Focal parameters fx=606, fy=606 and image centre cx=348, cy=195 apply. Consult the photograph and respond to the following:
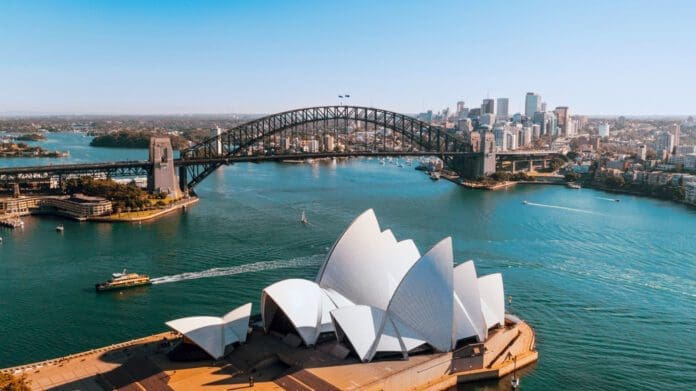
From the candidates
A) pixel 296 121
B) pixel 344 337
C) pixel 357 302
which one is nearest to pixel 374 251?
pixel 357 302

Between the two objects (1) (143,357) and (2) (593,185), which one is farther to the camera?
(2) (593,185)

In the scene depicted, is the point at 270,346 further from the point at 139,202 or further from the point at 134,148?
the point at 134,148

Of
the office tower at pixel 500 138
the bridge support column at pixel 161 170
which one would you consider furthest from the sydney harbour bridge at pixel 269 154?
the office tower at pixel 500 138

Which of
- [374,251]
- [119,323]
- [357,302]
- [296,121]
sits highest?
[296,121]

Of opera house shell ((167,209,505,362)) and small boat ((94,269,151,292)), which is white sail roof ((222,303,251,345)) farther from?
small boat ((94,269,151,292))

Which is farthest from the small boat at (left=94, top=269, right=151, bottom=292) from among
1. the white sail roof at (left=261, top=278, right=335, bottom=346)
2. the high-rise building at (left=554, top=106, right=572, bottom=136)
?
the high-rise building at (left=554, top=106, right=572, bottom=136)

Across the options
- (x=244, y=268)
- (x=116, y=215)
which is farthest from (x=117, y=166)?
(x=244, y=268)

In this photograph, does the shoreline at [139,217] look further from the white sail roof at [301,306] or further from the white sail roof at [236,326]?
the white sail roof at [301,306]

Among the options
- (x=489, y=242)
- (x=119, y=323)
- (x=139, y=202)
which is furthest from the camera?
(x=139, y=202)

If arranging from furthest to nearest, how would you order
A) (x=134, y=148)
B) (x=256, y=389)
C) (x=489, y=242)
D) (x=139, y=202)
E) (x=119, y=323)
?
(x=134, y=148)
(x=139, y=202)
(x=489, y=242)
(x=119, y=323)
(x=256, y=389)
